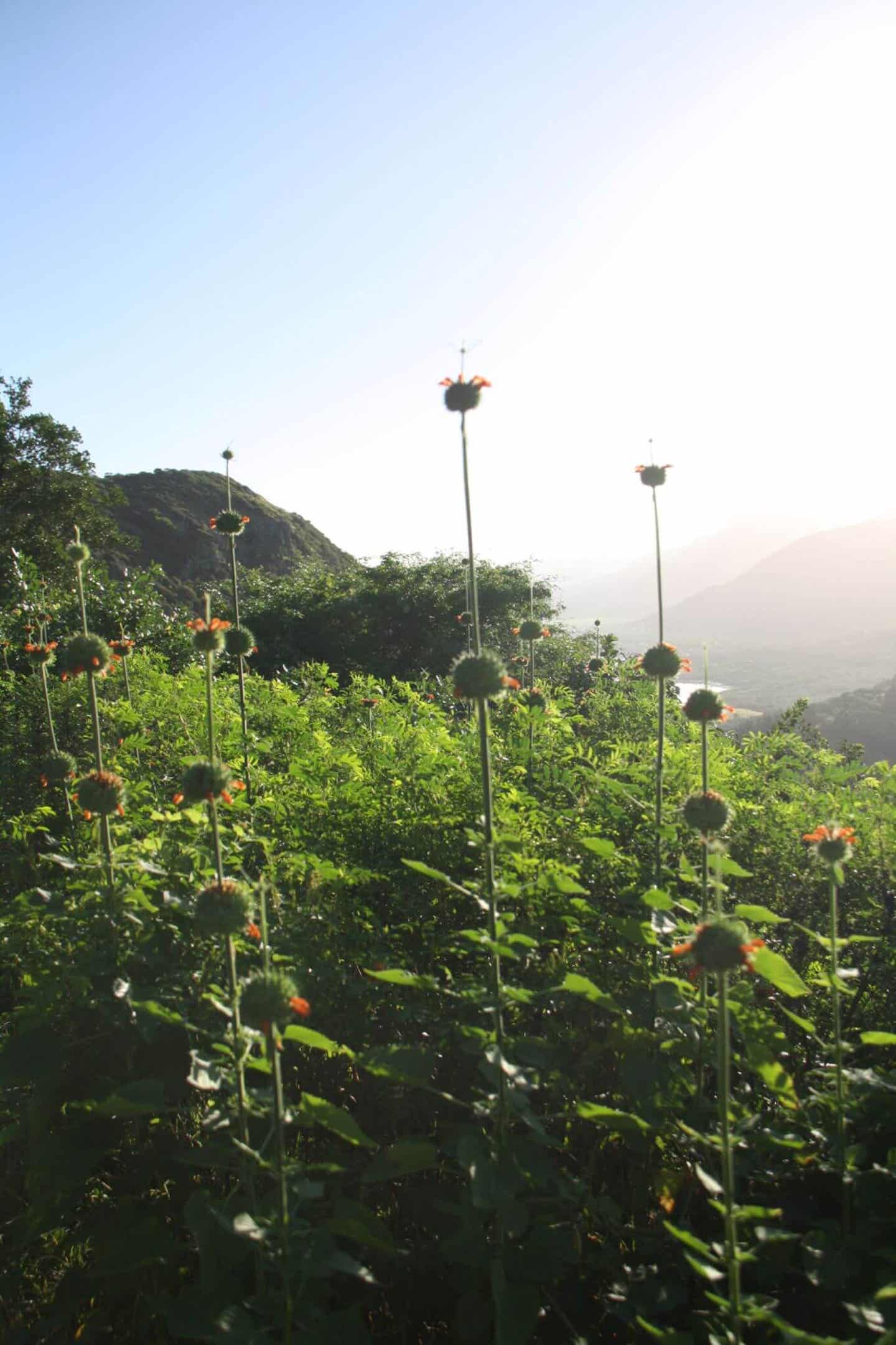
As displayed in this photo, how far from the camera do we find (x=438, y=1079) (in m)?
2.34

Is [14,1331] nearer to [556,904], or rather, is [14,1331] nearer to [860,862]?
[556,904]

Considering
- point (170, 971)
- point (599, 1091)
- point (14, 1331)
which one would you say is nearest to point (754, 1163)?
point (599, 1091)

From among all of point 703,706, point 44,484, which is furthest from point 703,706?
point 44,484

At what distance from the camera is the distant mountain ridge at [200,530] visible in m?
24.8

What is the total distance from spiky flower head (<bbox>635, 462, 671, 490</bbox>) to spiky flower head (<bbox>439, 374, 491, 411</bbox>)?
87 centimetres

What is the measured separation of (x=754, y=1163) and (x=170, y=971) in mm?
1510

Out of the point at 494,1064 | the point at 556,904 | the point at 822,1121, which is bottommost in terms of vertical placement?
the point at 822,1121

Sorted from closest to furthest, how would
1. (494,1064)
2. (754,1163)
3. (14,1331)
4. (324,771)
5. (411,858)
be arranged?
(494,1064) < (14,1331) < (754,1163) < (411,858) < (324,771)

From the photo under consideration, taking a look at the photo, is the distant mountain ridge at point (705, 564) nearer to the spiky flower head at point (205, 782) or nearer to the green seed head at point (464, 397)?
the green seed head at point (464, 397)

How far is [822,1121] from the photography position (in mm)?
1846

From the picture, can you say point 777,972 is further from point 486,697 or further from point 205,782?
point 205,782

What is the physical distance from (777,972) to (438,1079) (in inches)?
45.9

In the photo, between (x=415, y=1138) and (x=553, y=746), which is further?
(x=553, y=746)

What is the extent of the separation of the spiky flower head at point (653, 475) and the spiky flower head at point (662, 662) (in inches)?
19.8
